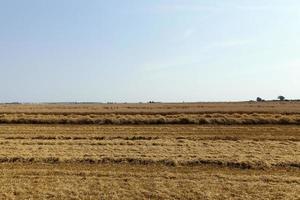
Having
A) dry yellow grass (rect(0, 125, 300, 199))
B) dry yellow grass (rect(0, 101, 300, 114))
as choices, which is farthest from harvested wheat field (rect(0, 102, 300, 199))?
dry yellow grass (rect(0, 101, 300, 114))

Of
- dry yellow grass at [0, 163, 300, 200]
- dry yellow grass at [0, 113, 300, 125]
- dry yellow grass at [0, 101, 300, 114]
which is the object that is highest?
dry yellow grass at [0, 101, 300, 114]

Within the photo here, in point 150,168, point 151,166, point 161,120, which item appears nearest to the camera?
point 150,168

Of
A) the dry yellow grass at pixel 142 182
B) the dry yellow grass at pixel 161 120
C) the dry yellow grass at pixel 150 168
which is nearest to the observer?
the dry yellow grass at pixel 142 182

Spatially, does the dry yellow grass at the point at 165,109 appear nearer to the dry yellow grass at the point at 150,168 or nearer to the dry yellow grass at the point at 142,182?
the dry yellow grass at the point at 150,168

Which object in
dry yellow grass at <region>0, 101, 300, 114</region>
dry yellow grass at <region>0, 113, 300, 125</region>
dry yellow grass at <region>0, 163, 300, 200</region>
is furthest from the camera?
dry yellow grass at <region>0, 101, 300, 114</region>

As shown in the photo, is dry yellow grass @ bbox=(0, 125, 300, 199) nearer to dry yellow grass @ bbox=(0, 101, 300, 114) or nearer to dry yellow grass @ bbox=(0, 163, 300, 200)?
dry yellow grass @ bbox=(0, 163, 300, 200)

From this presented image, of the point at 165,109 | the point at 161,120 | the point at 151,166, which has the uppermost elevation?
the point at 165,109

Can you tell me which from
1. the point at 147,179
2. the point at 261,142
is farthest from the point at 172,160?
the point at 261,142

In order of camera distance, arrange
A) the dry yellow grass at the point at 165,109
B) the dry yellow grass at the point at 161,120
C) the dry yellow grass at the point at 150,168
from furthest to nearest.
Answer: the dry yellow grass at the point at 165,109, the dry yellow grass at the point at 161,120, the dry yellow grass at the point at 150,168

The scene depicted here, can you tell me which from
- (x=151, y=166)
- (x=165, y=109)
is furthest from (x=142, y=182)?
(x=165, y=109)

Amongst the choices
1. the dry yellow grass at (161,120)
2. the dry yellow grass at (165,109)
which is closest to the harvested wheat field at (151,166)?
the dry yellow grass at (161,120)

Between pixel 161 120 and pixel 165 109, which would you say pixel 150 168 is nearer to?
pixel 161 120

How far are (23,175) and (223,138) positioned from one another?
47.3ft

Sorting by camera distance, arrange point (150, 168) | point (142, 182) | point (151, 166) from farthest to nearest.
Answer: point (151, 166)
point (150, 168)
point (142, 182)
